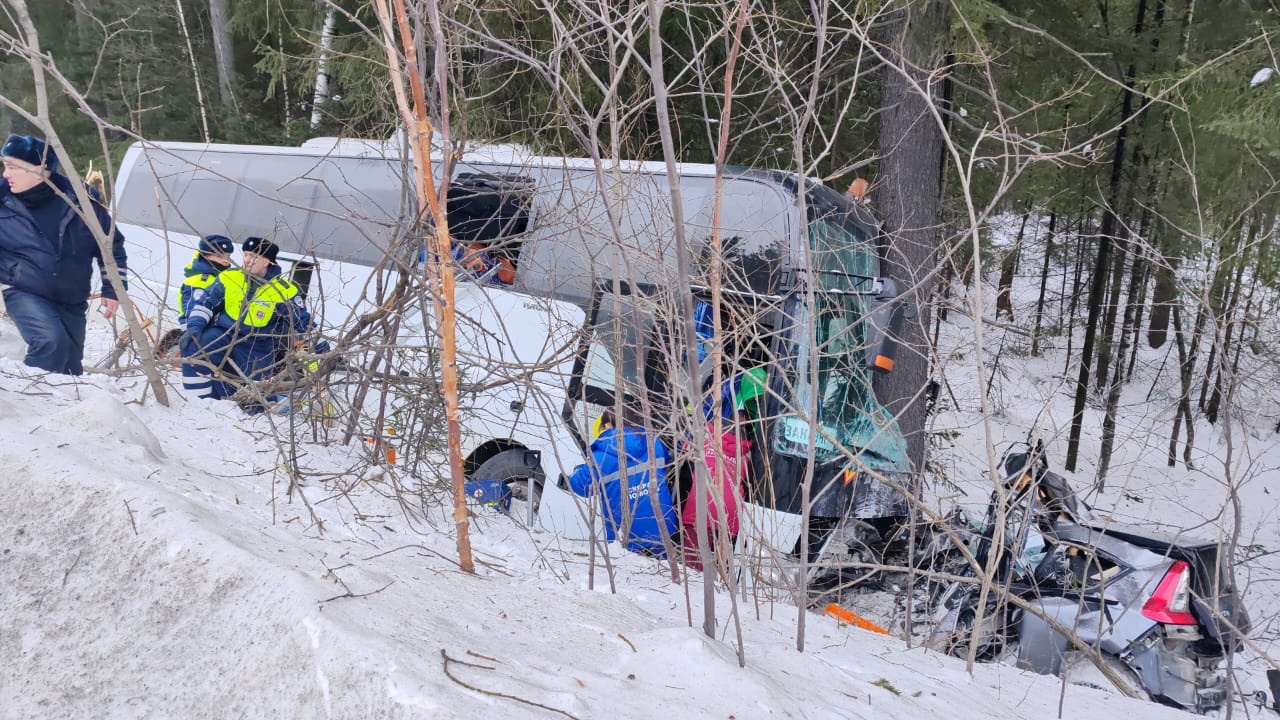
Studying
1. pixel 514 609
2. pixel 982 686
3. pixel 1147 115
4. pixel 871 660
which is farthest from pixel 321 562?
pixel 1147 115

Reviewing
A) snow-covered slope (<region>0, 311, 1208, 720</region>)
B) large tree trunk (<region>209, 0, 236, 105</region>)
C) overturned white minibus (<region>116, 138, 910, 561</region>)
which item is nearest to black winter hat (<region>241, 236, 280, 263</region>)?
overturned white minibus (<region>116, 138, 910, 561</region>)

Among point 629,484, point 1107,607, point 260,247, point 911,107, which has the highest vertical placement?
point 911,107

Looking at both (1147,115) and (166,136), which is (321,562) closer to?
(1147,115)

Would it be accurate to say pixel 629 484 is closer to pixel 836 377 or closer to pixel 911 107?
pixel 836 377

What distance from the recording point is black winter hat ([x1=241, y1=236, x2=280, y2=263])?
17.6ft

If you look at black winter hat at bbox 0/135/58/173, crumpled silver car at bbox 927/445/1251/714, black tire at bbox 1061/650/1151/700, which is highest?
black winter hat at bbox 0/135/58/173

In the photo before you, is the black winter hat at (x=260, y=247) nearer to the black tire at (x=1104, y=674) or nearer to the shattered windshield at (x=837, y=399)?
the shattered windshield at (x=837, y=399)

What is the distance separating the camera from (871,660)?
10.8 feet

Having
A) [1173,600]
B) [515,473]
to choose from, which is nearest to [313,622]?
[515,473]

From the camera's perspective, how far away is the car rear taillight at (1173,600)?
12.5ft

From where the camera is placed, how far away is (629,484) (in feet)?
14.6

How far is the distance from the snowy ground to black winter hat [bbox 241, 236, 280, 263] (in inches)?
70.3

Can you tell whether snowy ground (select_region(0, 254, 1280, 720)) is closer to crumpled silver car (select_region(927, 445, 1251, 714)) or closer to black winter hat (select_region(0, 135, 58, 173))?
crumpled silver car (select_region(927, 445, 1251, 714))

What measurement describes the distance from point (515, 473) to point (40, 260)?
3133 millimetres
